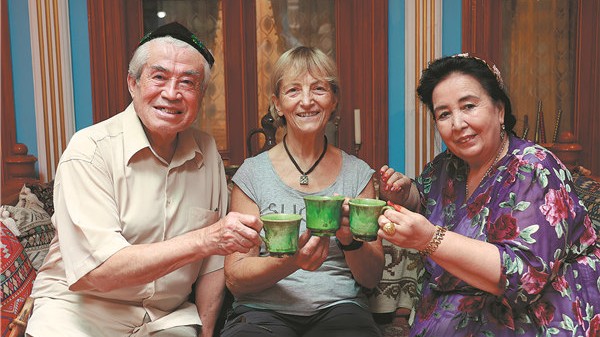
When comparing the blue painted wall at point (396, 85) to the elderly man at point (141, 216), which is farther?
the blue painted wall at point (396, 85)

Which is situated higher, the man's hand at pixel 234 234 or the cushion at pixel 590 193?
the man's hand at pixel 234 234

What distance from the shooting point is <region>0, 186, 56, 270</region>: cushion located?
222 centimetres

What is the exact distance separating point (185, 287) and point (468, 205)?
0.98 m

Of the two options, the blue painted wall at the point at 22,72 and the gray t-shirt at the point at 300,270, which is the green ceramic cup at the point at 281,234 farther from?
the blue painted wall at the point at 22,72

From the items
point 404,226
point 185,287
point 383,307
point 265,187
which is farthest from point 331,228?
point 383,307

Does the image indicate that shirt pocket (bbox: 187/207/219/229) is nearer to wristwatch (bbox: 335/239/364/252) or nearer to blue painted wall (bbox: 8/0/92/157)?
wristwatch (bbox: 335/239/364/252)

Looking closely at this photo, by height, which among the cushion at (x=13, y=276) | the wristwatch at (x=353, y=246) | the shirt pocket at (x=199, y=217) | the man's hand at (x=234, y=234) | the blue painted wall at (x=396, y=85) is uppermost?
the blue painted wall at (x=396, y=85)

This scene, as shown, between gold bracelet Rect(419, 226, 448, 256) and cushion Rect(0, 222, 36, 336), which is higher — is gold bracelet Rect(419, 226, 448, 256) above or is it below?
above

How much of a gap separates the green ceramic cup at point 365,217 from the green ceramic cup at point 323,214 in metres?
0.06

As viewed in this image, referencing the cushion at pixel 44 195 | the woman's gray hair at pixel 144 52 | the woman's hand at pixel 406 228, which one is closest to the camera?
the woman's hand at pixel 406 228

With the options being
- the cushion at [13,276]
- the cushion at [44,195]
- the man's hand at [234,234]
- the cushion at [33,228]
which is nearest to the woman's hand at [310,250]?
the man's hand at [234,234]

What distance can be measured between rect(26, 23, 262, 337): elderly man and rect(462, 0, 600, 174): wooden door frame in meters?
1.68

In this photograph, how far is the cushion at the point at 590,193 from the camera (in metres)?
2.27

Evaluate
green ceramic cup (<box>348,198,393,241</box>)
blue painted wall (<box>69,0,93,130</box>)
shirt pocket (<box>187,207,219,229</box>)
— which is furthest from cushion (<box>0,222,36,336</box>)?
green ceramic cup (<box>348,198,393,241</box>)
